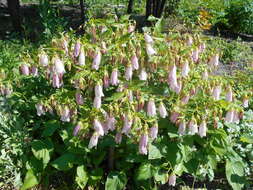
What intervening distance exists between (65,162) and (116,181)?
1.67 feet

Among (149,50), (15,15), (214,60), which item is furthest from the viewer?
(15,15)

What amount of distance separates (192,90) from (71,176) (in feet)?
5.58

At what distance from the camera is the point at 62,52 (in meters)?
2.93

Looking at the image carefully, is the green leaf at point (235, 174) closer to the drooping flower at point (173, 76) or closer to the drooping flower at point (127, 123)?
the drooping flower at point (173, 76)

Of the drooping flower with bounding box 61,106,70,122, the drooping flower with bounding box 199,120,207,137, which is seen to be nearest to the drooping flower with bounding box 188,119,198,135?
the drooping flower with bounding box 199,120,207,137

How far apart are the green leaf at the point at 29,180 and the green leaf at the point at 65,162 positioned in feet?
0.92

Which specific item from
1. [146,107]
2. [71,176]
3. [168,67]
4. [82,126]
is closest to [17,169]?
[71,176]

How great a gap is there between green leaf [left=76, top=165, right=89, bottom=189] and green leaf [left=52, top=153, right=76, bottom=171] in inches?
3.4

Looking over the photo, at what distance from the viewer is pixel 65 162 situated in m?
3.45

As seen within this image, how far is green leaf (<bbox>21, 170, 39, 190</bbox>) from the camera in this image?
3.52 metres

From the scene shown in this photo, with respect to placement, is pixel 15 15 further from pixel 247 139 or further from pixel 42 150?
pixel 247 139

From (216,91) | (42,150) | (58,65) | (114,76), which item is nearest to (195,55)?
(216,91)

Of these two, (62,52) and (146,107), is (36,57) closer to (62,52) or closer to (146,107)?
(62,52)

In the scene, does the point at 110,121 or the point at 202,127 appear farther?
the point at 202,127
